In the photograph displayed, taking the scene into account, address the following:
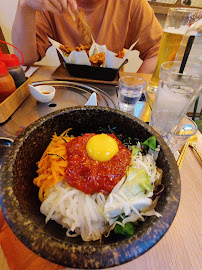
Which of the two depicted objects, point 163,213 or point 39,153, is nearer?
point 163,213

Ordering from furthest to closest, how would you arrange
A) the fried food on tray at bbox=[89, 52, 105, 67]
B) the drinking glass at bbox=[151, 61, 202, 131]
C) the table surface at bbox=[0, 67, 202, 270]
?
the fried food on tray at bbox=[89, 52, 105, 67] < the drinking glass at bbox=[151, 61, 202, 131] < the table surface at bbox=[0, 67, 202, 270]

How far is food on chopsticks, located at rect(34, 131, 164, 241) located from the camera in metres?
0.60

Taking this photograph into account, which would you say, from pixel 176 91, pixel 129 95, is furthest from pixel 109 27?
pixel 176 91

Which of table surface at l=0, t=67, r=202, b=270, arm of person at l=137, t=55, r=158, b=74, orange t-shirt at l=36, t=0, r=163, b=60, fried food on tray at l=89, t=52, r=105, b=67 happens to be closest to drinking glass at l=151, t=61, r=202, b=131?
table surface at l=0, t=67, r=202, b=270

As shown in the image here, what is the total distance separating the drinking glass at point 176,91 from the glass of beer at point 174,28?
579 mm

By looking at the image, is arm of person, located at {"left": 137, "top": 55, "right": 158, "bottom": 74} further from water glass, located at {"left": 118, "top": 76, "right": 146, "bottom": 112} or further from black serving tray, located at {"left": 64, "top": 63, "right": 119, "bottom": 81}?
water glass, located at {"left": 118, "top": 76, "right": 146, "bottom": 112}

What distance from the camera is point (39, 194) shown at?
68cm

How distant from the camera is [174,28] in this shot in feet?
4.67

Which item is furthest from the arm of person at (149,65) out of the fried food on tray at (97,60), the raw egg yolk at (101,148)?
the raw egg yolk at (101,148)

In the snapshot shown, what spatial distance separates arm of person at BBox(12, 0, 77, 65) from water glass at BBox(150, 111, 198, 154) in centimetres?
145

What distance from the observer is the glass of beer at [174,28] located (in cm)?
133

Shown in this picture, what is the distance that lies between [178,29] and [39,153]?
155cm

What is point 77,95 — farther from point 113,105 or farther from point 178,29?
point 178,29

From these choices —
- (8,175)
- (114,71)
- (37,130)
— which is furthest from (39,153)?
(114,71)
